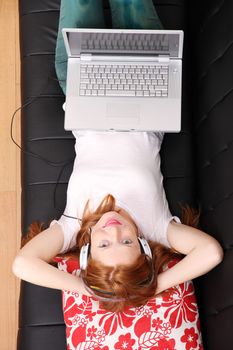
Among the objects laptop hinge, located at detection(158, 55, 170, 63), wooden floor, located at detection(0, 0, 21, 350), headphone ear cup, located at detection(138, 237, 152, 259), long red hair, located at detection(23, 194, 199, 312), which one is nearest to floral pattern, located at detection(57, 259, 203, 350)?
long red hair, located at detection(23, 194, 199, 312)

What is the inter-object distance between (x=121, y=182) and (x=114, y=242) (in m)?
0.26

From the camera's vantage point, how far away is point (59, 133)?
6.00 ft

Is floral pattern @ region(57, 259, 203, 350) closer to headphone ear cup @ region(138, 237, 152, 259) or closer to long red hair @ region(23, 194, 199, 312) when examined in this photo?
long red hair @ region(23, 194, 199, 312)

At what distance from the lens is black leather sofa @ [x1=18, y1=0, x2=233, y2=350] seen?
1.61 meters

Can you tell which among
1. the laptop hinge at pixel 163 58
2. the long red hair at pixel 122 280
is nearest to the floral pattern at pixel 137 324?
the long red hair at pixel 122 280

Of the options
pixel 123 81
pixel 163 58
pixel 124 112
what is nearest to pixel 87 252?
pixel 124 112

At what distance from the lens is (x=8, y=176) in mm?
2158

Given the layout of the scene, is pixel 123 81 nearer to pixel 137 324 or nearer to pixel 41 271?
pixel 41 271

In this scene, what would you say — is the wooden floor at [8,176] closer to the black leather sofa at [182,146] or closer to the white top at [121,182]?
the black leather sofa at [182,146]

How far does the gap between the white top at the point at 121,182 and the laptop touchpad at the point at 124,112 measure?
0.18ft

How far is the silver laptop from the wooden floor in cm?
61

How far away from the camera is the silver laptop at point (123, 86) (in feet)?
5.38

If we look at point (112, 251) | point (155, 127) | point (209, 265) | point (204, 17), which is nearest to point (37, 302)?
point (112, 251)

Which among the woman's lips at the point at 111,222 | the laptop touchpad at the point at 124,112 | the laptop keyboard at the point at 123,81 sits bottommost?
the woman's lips at the point at 111,222
